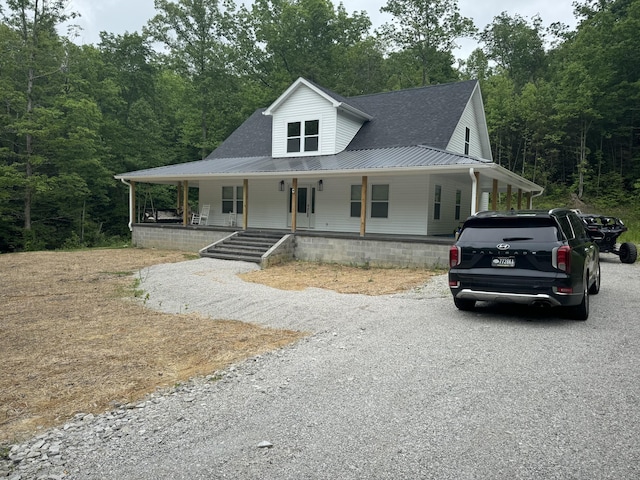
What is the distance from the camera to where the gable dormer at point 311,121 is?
17516mm

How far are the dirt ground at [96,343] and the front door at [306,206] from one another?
7154 millimetres

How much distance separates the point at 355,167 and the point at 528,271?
8.49m

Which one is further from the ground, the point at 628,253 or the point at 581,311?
the point at 628,253

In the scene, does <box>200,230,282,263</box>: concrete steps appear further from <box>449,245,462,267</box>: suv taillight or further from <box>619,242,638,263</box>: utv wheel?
<box>619,242,638,263</box>: utv wheel

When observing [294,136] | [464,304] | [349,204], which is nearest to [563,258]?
[464,304]

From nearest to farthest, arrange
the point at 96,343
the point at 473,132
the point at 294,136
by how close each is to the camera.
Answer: the point at 96,343
the point at 294,136
the point at 473,132

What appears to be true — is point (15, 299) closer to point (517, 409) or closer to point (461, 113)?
point (517, 409)

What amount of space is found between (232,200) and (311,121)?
18.2ft

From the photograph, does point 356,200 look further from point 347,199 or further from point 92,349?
point 92,349

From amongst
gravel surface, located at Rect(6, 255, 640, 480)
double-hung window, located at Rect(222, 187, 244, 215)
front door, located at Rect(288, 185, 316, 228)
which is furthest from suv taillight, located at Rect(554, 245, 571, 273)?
double-hung window, located at Rect(222, 187, 244, 215)

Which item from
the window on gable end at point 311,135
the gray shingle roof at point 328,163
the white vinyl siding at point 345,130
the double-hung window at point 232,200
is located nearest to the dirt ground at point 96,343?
the gray shingle roof at point 328,163

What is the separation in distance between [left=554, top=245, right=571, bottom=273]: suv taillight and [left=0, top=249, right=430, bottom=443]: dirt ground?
3.71 m

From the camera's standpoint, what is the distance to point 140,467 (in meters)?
2.64

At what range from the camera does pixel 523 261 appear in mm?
5938
